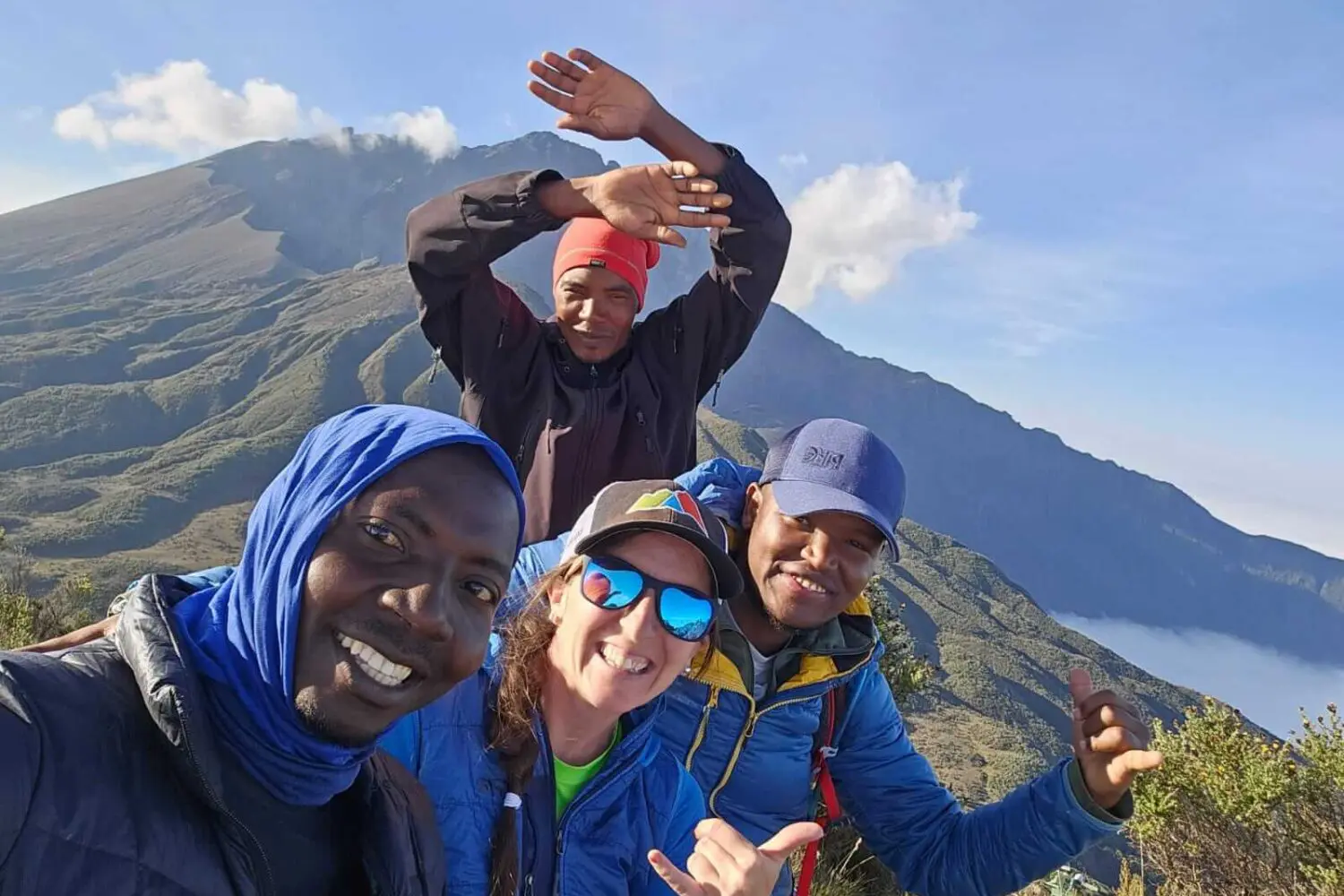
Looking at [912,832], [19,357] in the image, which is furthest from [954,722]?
[19,357]

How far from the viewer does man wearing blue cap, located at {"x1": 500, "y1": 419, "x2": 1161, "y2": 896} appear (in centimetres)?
310

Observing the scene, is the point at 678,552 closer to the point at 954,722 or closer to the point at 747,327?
the point at 747,327

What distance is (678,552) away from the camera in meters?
2.47

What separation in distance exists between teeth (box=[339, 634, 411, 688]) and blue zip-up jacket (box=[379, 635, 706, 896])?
0.70m

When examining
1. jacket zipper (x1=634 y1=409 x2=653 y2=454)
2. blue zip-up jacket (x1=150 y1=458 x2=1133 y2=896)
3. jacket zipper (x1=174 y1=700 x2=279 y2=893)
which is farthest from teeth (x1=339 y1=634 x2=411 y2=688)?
jacket zipper (x1=634 y1=409 x2=653 y2=454)

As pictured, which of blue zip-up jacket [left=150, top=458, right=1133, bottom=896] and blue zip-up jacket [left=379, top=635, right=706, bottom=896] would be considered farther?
blue zip-up jacket [left=150, top=458, right=1133, bottom=896]

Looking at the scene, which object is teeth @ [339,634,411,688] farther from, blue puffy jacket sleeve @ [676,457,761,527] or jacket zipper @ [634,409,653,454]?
jacket zipper @ [634,409,653,454]

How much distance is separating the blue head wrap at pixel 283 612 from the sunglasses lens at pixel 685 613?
1.01 meters

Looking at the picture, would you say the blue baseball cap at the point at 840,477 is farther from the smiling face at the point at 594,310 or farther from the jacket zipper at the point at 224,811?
the jacket zipper at the point at 224,811

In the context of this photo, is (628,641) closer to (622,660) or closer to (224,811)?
(622,660)

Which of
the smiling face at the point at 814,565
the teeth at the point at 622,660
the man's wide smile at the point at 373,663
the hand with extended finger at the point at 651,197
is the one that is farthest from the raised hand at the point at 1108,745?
the man's wide smile at the point at 373,663

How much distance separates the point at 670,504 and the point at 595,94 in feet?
5.30

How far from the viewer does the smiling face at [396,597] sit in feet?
4.76

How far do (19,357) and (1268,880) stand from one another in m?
183
